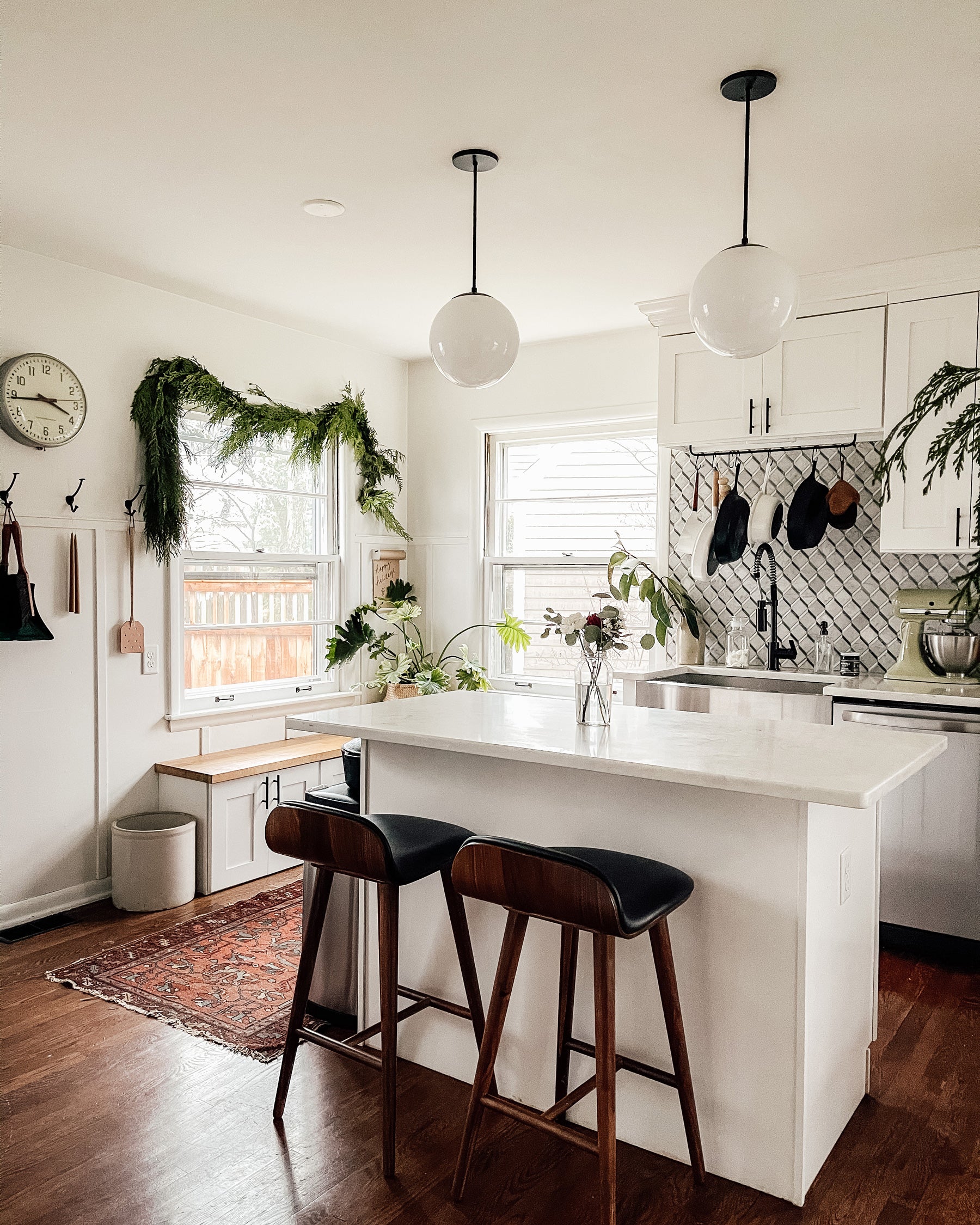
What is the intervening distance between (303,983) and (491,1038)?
0.56 metres

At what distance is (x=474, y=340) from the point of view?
99.7 inches

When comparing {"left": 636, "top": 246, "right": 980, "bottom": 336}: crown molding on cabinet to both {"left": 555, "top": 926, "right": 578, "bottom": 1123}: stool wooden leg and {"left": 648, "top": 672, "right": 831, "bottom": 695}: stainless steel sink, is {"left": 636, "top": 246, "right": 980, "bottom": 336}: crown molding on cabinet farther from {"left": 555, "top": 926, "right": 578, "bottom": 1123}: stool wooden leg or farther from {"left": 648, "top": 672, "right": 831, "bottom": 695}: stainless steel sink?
{"left": 555, "top": 926, "right": 578, "bottom": 1123}: stool wooden leg

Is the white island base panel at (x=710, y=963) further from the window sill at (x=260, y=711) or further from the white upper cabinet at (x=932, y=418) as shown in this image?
the window sill at (x=260, y=711)

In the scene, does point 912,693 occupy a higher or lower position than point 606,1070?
higher

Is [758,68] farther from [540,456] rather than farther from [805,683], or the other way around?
[540,456]

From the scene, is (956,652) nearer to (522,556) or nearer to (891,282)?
(891,282)

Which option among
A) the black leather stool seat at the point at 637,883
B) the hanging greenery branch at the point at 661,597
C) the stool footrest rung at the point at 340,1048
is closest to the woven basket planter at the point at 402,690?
the hanging greenery branch at the point at 661,597

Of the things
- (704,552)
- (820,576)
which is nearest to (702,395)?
(704,552)

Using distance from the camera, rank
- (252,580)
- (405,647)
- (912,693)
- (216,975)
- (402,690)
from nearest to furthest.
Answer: (216,975)
(912,693)
(252,580)
(402,690)
(405,647)

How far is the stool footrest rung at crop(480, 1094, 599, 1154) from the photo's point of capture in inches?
71.7

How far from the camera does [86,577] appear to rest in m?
3.81

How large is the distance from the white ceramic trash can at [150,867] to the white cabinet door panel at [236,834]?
0.17 meters

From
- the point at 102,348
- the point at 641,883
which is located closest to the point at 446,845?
the point at 641,883

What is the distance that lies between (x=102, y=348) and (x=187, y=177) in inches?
45.9
